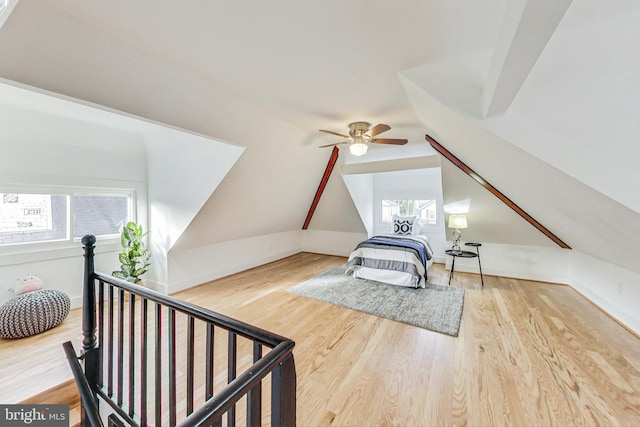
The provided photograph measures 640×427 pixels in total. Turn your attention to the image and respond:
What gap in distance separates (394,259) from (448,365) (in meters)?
1.96

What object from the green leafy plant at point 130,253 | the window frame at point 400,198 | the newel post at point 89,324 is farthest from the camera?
the window frame at point 400,198

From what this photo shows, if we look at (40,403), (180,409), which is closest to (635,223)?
(180,409)

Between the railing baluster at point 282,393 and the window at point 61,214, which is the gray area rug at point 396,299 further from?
the window at point 61,214

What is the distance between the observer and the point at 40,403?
62.7 inches

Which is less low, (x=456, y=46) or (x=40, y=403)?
(x=456, y=46)

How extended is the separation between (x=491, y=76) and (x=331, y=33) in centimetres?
87

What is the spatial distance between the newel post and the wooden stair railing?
3.48 meters

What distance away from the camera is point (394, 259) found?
12.6ft

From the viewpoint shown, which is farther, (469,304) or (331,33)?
(469,304)

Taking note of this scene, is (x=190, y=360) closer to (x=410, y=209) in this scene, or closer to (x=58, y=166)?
(x=58, y=166)

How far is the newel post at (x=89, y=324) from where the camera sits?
4.89 ft

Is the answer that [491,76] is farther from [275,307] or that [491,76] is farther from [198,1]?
[275,307]

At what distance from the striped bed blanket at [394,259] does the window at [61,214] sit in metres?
3.57

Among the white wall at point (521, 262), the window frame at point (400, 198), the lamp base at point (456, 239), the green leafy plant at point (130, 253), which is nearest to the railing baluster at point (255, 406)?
the green leafy plant at point (130, 253)
